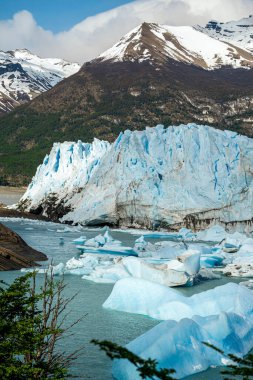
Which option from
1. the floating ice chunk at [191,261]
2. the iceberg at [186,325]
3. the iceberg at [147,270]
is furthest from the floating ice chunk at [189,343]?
the floating ice chunk at [191,261]

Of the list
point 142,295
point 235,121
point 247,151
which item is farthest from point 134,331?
point 235,121

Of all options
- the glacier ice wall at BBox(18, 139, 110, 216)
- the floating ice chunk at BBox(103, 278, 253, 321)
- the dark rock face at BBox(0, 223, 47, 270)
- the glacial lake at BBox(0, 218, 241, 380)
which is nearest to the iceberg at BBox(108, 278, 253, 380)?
the floating ice chunk at BBox(103, 278, 253, 321)

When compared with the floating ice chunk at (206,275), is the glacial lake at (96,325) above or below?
below

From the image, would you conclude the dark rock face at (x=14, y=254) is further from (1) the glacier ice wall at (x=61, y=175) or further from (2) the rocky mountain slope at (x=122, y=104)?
(2) the rocky mountain slope at (x=122, y=104)

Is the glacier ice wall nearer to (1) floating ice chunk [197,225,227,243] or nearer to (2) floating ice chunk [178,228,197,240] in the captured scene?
(2) floating ice chunk [178,228,197,240]

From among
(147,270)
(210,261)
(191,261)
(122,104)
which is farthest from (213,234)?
(122,104)
